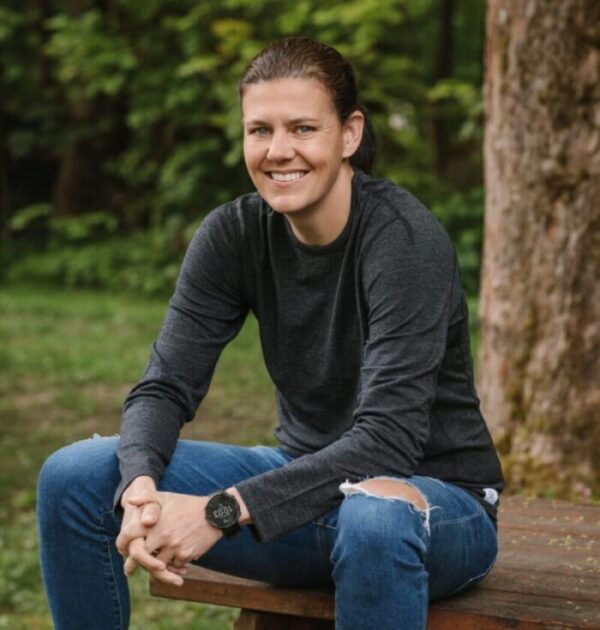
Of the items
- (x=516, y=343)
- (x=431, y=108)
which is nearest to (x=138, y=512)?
(x=516, y=343)

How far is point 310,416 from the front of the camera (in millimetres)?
3146

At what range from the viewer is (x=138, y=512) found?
2.73m

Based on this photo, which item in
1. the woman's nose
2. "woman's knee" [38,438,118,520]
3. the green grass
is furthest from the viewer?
the green grass

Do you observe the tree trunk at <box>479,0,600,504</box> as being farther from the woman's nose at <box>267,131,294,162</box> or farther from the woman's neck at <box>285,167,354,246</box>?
the woman's nose at <box>267,131,294,162</box>

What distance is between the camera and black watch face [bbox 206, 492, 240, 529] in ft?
8.80

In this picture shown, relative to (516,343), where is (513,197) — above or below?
above

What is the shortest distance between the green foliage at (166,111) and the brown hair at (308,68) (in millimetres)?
7844

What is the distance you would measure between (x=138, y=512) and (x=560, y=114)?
107 inches

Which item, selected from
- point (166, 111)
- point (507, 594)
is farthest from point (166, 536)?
point (166, 111)

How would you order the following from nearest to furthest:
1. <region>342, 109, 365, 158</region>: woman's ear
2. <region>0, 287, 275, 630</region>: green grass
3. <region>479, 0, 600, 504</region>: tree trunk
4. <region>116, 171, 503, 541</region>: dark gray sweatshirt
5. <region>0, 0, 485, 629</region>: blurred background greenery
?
<region>116, 171, 503, 541</region>: dark gray sweatshirt, <region>342, 109, 365, 158</region>: woman's ear, <region>479, 0, 600, 504</region>: tree trunk, <region>0, 287, 275, 630</region>: green grass, <region>0, 0, 485, 629</region>: blurred background greenery

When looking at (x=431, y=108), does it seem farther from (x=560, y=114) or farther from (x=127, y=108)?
(x=560, y=114)

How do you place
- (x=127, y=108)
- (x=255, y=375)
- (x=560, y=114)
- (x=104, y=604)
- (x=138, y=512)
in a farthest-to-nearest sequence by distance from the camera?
(x=127, y=108)
(x=255, y=375)
(x=560, y=114)
(x=104, y=604)
(x=138, y=512)

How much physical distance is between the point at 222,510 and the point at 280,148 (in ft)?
2.95

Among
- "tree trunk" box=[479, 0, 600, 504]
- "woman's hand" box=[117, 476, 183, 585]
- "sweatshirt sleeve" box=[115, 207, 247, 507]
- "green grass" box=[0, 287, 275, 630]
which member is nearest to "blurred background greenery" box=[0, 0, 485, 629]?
"green grass" box=[0, 287, 275, 630]
